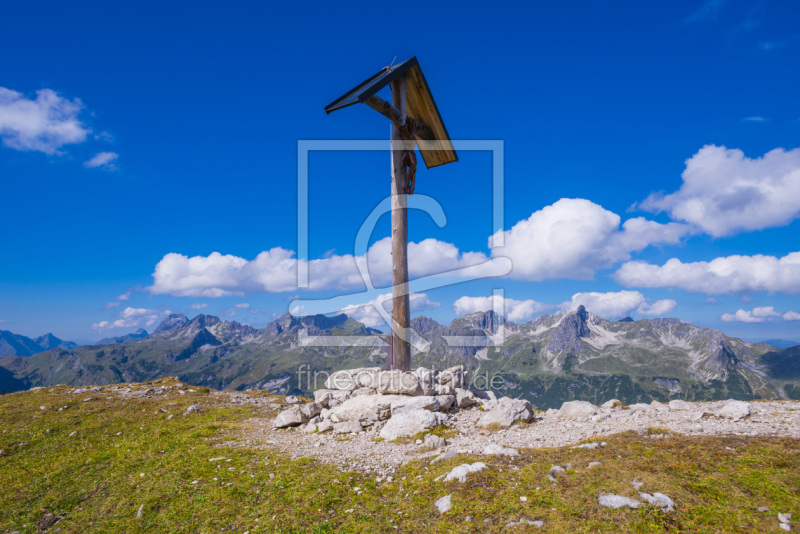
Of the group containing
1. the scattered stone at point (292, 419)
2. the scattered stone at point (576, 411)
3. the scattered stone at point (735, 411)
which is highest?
the scattered stone at point (735, 411)

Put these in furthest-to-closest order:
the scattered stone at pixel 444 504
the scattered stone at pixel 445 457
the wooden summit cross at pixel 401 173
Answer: the wooden summit cross at pixel 401 173 < the scattered stone at pixel 445 457 < the scattered stone at pixel 444 504

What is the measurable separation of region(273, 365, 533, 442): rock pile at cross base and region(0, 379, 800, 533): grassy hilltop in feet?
10.2

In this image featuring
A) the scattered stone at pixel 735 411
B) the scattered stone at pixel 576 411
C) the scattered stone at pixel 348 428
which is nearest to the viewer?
the scattered stone at pixel 735 411

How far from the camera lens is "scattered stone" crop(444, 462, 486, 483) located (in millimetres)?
7793

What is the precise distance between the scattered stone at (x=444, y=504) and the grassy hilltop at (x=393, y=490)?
10cm

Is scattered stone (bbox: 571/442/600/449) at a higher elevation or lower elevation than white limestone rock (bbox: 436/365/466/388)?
lower

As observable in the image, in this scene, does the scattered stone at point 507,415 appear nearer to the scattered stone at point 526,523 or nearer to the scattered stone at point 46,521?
the scattered stone at point 526,523

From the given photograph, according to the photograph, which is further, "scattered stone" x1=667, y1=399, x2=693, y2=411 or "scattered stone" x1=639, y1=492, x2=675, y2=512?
"scattered stone" x1=667, y1=399, x2=693, y2=411

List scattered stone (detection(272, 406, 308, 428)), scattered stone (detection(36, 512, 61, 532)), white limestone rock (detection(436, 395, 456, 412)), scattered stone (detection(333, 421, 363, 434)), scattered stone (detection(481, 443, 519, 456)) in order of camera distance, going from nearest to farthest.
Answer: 1. scattered stone (detection(36, 512, 61, 532))
2. scattered stone (detection(481, 443, 519, 456))
3. scattered stone (detection(333, 421, 363, 434))
4. white limestone rock (detection(436, 395, 456, 412))
5. scattered stone (detection(272, 406, 308, 428))

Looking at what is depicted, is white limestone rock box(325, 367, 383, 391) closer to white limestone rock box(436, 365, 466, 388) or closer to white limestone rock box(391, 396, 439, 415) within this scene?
white limestone rock box(391, 396, 439, 415)

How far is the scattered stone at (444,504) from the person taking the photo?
6.79 meters

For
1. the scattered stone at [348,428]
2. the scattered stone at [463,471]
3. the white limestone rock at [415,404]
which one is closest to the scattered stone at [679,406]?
the white limestone rock at [415,404]

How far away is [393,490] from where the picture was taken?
8086mm

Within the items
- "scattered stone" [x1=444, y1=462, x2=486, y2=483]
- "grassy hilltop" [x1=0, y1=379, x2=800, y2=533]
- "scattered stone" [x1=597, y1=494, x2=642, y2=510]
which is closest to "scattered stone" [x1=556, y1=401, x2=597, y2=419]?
"grassy hilltop" [x1=0, y1=379, x2=800, y2=533]
